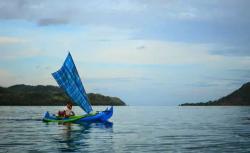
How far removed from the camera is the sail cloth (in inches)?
2197

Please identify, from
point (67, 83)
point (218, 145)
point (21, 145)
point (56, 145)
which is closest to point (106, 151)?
point (56, 145)

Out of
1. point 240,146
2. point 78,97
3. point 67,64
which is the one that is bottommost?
point 240,146

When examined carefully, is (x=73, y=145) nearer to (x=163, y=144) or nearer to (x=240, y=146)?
(x=163, y=144)

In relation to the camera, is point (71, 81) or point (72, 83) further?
point (71, 81)

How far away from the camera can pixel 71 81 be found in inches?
2208

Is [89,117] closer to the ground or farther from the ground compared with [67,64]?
closer to the ground

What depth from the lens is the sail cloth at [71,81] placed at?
55812 mm

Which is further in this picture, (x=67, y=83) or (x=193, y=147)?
(x=67, y=83)

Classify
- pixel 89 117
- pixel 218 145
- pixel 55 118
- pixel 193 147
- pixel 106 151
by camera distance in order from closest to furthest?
1. pixel 106 151
2. pixel 193 147
3. pixel 218 145
4. pixel 89 117
5. pixel 55 118

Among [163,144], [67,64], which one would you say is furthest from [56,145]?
[67,64]

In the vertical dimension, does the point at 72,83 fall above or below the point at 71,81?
below

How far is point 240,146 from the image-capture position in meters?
30.8

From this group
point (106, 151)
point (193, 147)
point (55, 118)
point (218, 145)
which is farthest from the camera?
point (55, 118)

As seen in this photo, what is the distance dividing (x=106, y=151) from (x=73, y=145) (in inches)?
155
